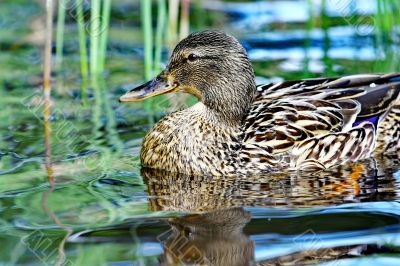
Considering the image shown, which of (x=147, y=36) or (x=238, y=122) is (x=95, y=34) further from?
(x=238, y=122)

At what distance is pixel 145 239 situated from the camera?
6.91 m

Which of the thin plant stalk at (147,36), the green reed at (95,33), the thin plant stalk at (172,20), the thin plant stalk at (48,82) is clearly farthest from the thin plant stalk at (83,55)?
the thin plant stalk at (48,82)

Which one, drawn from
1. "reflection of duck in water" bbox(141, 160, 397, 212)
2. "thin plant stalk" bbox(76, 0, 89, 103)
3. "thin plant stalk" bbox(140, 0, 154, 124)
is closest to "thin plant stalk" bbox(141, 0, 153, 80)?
"thin plant stalk" bbox(140, 0, 154, 124)

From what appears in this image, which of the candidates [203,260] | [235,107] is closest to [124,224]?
[203,260]

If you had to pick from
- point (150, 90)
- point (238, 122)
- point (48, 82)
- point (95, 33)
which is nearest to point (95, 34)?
point (95, 33)

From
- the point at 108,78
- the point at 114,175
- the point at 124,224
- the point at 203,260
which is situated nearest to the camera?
the point at 203,260

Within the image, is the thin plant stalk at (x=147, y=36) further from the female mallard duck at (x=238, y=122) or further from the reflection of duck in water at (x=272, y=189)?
the reflection of duck in water at (x=272, y=189)

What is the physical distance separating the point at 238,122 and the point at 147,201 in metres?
1.54

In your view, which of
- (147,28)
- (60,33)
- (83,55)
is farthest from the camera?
(83,55)

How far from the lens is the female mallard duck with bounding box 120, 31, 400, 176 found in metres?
8.84

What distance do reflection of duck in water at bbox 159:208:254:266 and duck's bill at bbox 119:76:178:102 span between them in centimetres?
172

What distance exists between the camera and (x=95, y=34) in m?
11.3

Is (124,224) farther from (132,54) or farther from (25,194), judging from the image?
(132,54)

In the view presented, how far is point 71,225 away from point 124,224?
413 mm
